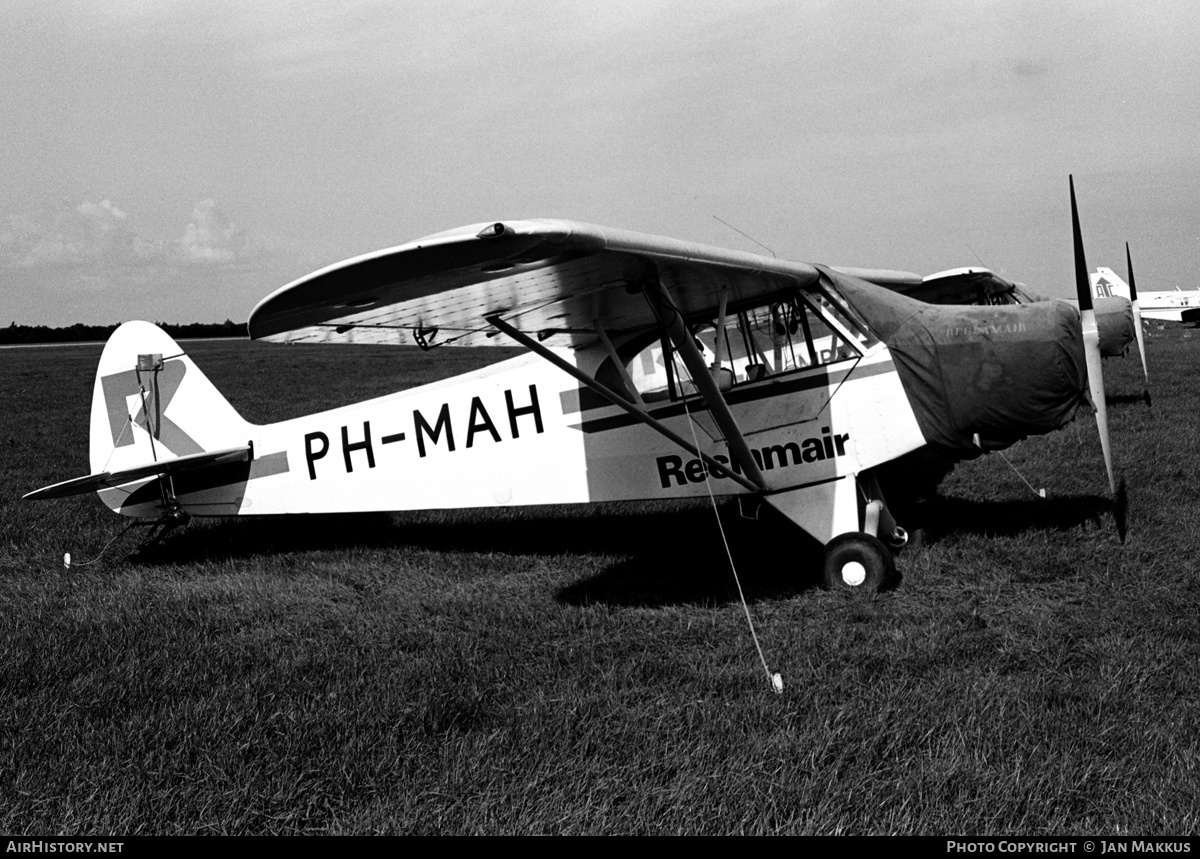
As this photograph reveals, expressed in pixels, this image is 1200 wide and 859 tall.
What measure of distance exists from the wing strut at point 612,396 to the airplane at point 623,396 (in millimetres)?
19

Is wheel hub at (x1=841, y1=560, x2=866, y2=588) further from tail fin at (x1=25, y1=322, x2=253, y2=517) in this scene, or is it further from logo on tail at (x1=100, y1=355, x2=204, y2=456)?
logo on tail at (x1=100, y1=355, x2=204, y2=456)

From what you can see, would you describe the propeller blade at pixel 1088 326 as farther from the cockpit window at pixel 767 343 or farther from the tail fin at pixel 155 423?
the tail fin at pixel 155 423

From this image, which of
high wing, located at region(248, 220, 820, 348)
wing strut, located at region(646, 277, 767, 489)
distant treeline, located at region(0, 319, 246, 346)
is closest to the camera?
high wing, located at region(248, 220, 820, 348)

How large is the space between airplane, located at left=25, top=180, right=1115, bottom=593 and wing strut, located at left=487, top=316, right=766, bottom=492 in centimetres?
2

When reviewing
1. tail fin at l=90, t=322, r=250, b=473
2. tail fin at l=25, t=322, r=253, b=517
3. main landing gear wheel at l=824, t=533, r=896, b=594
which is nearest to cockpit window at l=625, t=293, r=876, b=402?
main landing gear wheel at l=824, t=533, r=896, b=594

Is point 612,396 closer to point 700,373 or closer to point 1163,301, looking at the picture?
point 700,373

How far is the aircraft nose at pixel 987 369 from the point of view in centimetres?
565

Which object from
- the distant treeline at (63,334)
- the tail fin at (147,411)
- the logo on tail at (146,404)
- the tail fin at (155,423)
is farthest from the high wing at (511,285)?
the distant treeline at (63,334)

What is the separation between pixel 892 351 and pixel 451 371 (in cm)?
2646

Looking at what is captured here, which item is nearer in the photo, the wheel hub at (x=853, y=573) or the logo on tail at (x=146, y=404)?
the wheel hub at (x=853, y=573)

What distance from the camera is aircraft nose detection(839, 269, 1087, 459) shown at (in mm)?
5648

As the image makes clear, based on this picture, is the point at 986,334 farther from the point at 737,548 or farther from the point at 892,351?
the point at 737,548

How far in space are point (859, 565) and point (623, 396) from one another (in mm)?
2042

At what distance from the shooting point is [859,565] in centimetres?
578
